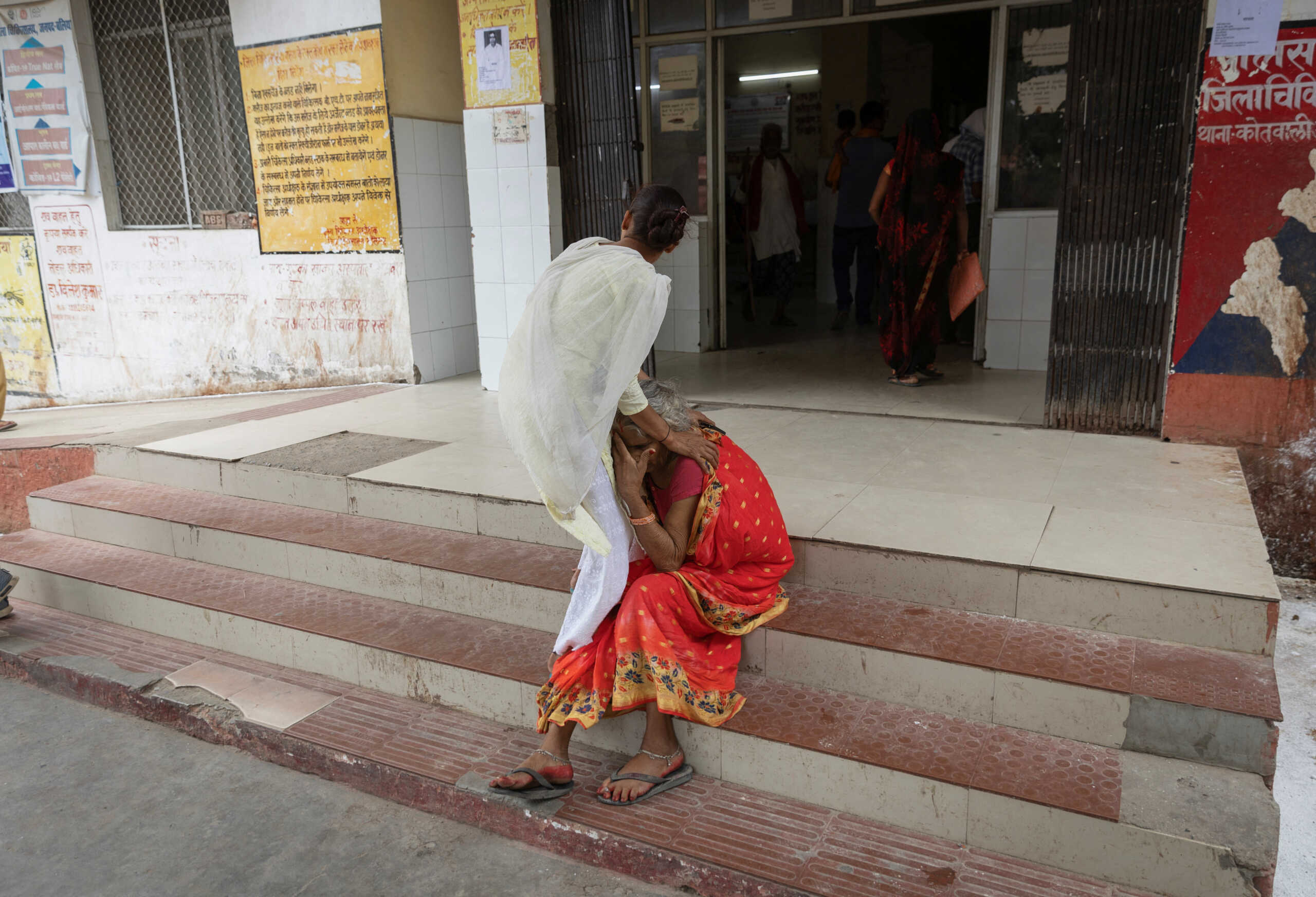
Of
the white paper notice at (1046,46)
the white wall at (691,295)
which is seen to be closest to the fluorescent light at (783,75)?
the white wall at (691,295)

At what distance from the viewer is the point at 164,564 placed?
4.10 m

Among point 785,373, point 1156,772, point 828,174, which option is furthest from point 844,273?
point 1156,772

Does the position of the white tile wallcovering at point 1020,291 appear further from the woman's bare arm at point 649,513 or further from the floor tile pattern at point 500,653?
the woman's bare arm at point 649,513

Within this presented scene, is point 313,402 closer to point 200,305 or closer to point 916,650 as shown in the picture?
point 200,305

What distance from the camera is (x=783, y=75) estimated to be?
398 inches

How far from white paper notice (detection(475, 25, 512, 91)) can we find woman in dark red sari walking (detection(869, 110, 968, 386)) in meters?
2.21

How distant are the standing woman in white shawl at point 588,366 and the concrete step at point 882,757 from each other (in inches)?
22.9

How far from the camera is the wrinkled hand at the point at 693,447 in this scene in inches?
99.7

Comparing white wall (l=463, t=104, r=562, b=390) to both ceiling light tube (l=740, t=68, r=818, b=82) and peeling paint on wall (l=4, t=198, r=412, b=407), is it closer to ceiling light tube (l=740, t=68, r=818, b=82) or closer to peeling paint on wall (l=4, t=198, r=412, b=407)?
peeling paint on wall (l=4, t=198, r=412, b=407)

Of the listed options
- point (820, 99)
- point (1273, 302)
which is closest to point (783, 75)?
point (820, 99)

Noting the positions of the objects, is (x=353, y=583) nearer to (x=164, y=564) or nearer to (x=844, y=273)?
(x=164, y=564)

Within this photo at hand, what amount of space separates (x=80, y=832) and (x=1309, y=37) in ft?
16.3

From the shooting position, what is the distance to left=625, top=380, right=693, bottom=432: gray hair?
8.44ft

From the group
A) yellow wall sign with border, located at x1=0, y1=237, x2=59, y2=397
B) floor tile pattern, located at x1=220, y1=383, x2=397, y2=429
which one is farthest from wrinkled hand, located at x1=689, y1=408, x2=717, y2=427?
yellow wall sign with border, located at x1=0, y1=237, x2=59, y2=397
